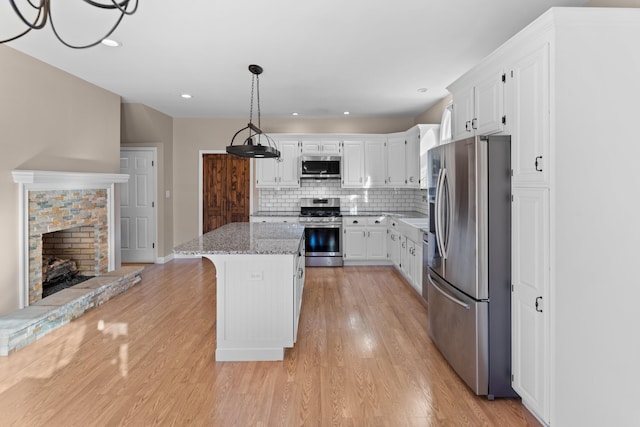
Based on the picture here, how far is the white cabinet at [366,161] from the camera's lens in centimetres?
603

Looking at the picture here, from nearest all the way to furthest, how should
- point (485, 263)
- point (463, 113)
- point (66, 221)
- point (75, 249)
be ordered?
point (485, 263)
point (463, 113)
point (66, 221)
point (75, 249)

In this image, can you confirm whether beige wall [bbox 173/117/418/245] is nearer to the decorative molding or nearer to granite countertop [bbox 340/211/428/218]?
granite countertop [bbox 340/211/428/218]

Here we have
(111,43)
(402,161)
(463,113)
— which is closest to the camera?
(463,113)

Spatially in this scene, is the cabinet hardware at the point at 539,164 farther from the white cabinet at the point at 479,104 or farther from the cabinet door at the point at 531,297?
the white cabinet at the point at 479,104

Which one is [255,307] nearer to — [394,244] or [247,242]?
[247,242]

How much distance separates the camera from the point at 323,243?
577cm

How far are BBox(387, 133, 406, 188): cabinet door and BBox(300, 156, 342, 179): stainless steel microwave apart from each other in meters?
0.88


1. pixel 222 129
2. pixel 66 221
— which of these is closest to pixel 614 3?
pixel 66 221

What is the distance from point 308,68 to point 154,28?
1538mm

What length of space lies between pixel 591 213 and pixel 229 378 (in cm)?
243

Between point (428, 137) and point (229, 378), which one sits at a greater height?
point (428, 137)

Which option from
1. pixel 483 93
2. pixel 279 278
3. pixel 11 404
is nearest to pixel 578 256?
pixel 483 93

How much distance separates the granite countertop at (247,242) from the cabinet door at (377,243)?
7.42 ft

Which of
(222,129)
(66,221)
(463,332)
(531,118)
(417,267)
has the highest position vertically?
(222,129)
